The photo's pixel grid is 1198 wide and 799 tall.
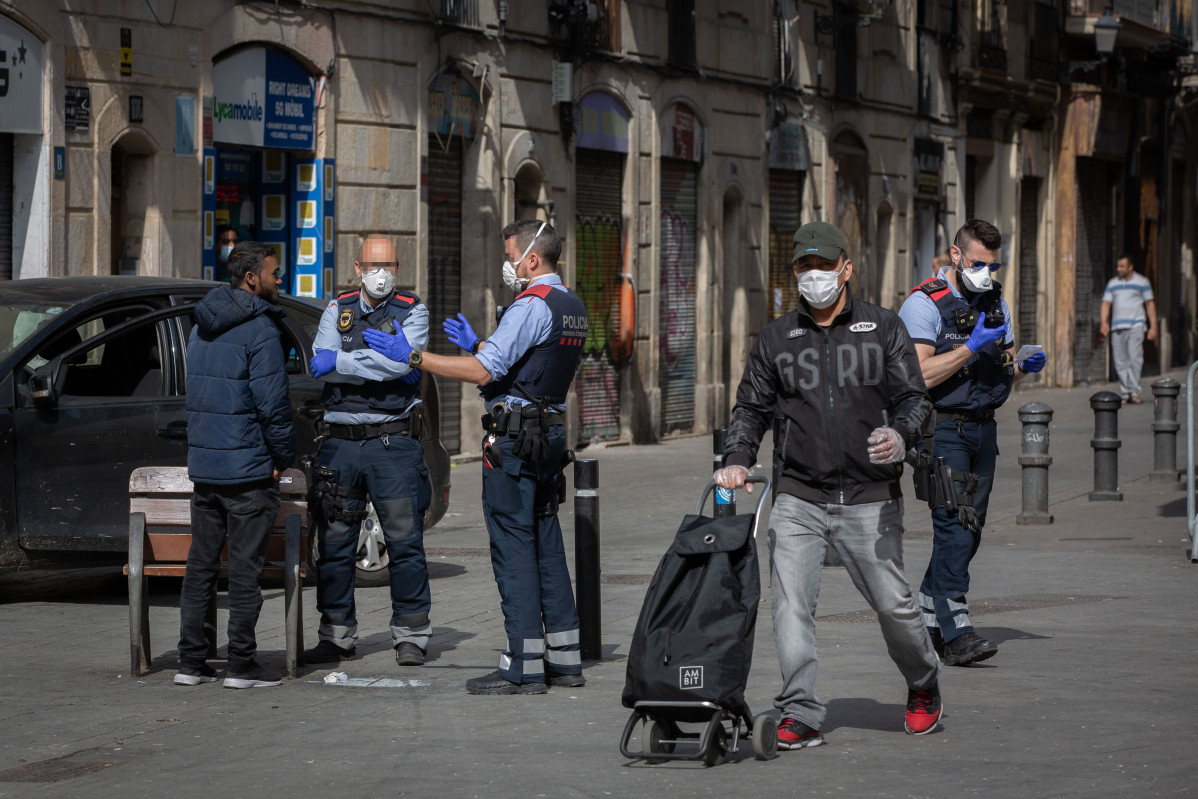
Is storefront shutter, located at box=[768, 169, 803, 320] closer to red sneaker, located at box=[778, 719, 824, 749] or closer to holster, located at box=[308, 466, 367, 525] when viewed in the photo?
holster, located at box=[308, 466, 367, 525]

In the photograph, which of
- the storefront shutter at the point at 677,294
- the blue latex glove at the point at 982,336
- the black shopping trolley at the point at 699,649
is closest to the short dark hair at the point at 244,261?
the black shopping trolley at the point at 699,649

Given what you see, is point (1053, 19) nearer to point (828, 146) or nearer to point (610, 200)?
point (828, 146)

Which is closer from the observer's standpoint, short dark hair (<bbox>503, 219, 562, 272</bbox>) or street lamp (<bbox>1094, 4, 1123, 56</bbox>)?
short dark hair (<bbox>503, 219, 562, 272</bbox>)

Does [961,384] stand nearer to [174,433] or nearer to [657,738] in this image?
[657,738]

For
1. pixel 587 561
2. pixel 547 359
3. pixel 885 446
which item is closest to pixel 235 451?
pixel 547 359

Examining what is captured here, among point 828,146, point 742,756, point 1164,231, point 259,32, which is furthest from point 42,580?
point 1164,231

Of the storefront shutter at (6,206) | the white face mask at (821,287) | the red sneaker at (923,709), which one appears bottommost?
the red sneaker at (923,709)

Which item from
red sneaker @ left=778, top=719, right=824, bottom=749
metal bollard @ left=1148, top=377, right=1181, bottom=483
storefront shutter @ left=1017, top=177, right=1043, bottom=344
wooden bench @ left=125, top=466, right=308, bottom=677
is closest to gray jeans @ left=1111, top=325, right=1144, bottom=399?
storefront shutter @ left=1017, top=177, right=1043, bottom=344

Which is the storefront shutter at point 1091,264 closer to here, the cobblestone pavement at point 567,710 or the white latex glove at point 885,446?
the cobblestone pavement at point 567,710

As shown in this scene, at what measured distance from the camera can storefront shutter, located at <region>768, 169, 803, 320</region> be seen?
2641 cm

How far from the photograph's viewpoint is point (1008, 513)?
49.1ft

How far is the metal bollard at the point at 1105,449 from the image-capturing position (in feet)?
51.1

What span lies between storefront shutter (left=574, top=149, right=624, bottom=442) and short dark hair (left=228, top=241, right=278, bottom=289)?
515 inches

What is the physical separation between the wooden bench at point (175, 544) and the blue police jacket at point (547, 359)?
1.12 meters
